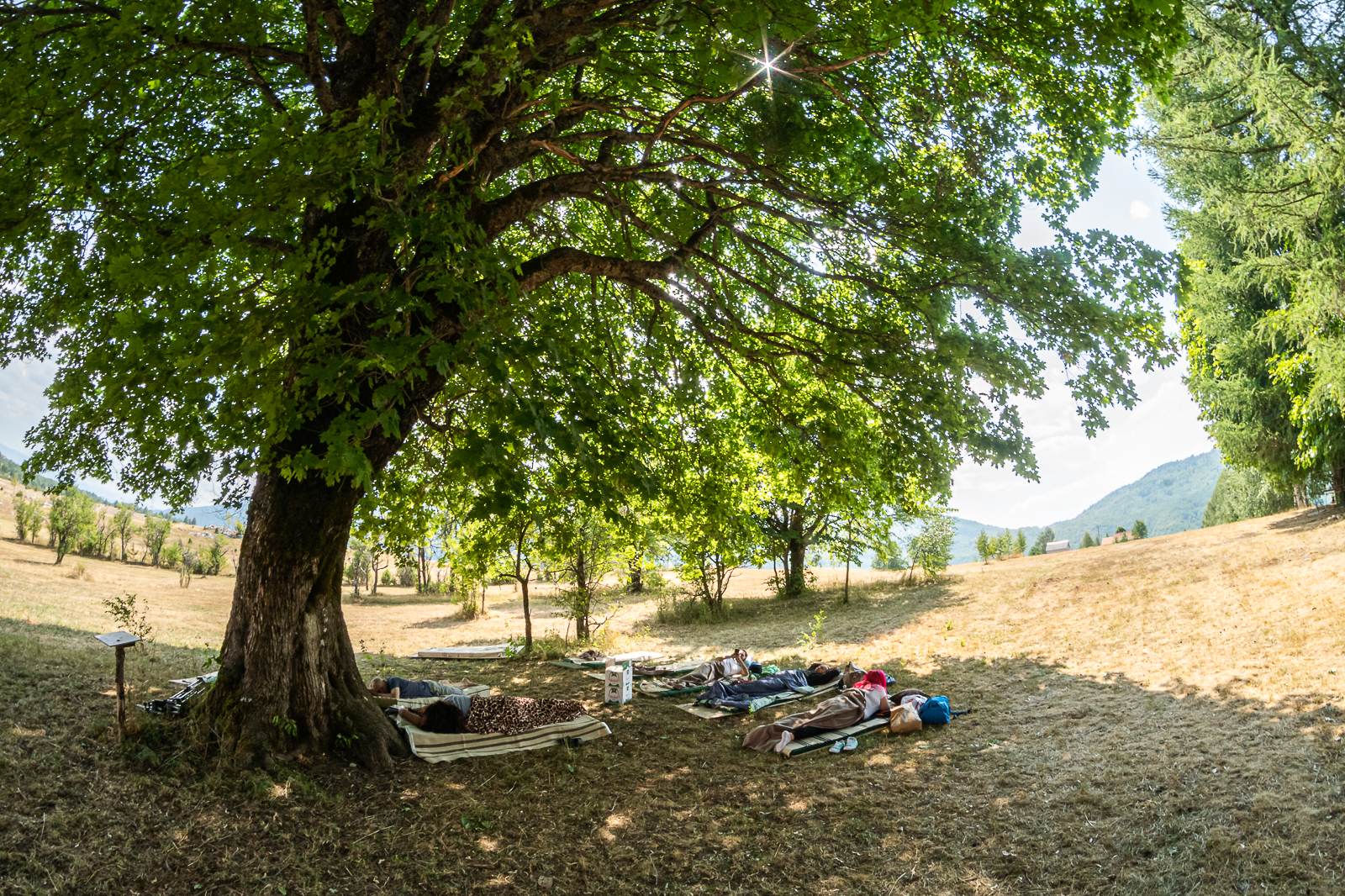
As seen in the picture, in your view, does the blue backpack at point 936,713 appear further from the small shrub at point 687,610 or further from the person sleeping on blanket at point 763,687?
the small shrub at point 687,610

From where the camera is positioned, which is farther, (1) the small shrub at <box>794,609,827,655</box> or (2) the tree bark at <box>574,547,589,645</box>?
(2) the tree bark at <box>574,547,589,645</box>

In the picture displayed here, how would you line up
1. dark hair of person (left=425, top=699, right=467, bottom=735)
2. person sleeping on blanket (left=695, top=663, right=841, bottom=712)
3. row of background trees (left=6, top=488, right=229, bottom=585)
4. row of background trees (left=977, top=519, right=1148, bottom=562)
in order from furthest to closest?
row of background trees (left=977, top=519, right=1148, bottom=562) → row of background trees (left=6, top=488, right=229, bottom=585) → person sleeping on blanket (left=695, top=663, right=841, bottom=712) → dark hair of person (left=425, top=699, right=467, bottom=735)

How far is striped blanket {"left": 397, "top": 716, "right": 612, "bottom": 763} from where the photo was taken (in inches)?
242

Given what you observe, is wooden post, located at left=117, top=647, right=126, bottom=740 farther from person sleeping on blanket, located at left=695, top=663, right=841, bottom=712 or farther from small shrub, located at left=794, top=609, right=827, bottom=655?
small shrub, located at left=794, top=609, right=827, bottom=655

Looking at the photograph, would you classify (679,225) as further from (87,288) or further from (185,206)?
(87,288)

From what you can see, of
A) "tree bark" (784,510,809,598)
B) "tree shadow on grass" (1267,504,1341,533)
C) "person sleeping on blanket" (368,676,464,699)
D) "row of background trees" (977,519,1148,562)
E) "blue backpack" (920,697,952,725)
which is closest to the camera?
"blue backpack" (920,697,952,725)

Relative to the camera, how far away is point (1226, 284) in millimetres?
18578

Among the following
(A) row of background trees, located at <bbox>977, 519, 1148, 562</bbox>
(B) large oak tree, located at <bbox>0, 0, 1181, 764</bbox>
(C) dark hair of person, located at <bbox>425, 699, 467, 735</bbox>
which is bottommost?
(A) row of background trees, located at <bbox>977, 519, 1148, 562</bbox>

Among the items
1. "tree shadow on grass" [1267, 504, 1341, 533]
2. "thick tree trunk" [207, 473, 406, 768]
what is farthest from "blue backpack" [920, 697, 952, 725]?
"tree shadow on grass" [1267, 504, 1341, 533]

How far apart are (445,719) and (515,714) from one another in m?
0.76

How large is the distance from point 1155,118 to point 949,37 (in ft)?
57.5

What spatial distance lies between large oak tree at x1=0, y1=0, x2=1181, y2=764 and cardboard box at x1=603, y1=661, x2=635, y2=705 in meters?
3.12

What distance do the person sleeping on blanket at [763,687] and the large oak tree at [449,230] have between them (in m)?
3.27

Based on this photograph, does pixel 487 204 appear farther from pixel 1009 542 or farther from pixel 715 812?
pixel 1009 542
